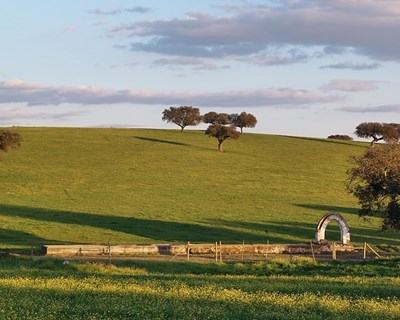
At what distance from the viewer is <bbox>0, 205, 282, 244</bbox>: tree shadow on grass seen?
66188 millimetres

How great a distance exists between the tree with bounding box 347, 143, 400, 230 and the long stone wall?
5533 millimetres

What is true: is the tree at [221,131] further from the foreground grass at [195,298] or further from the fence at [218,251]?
the foreground grass at [195,298]

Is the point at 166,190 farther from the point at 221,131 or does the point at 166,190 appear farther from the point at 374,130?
the point at 374,130

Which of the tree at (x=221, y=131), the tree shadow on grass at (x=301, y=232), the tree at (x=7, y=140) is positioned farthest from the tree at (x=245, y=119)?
the tree shadow on grass at (x=301, y=232)

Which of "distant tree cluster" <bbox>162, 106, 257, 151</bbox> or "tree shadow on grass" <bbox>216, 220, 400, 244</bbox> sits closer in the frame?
"tree shadow on grass" <bbox>216, 220, 400, 244</bbox>

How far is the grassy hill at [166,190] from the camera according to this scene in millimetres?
68312

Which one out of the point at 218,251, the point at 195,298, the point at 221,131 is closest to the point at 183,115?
the point at 221,131

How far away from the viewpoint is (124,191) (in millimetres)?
90438

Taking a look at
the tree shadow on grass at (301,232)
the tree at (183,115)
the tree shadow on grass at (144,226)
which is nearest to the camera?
the tree shadow on grass at (144,226)

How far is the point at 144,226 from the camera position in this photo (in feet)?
230

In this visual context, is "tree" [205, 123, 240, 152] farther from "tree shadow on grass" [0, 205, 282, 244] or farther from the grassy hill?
"tree shadow on grass" [0, 205, 282, 244]

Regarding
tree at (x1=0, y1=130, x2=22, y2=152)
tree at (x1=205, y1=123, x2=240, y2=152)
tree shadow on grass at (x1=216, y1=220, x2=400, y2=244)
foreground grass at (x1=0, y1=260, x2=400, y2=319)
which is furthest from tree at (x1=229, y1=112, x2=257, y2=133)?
foreground grass at (x1=0, y1=260, x2=400, y2=319)

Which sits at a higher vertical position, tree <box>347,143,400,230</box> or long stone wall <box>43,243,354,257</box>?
tree <box>347,143,400,230</box>

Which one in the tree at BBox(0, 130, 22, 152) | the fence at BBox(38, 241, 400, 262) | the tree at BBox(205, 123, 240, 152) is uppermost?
the tree at BBox(205, 123, 240, 152)
